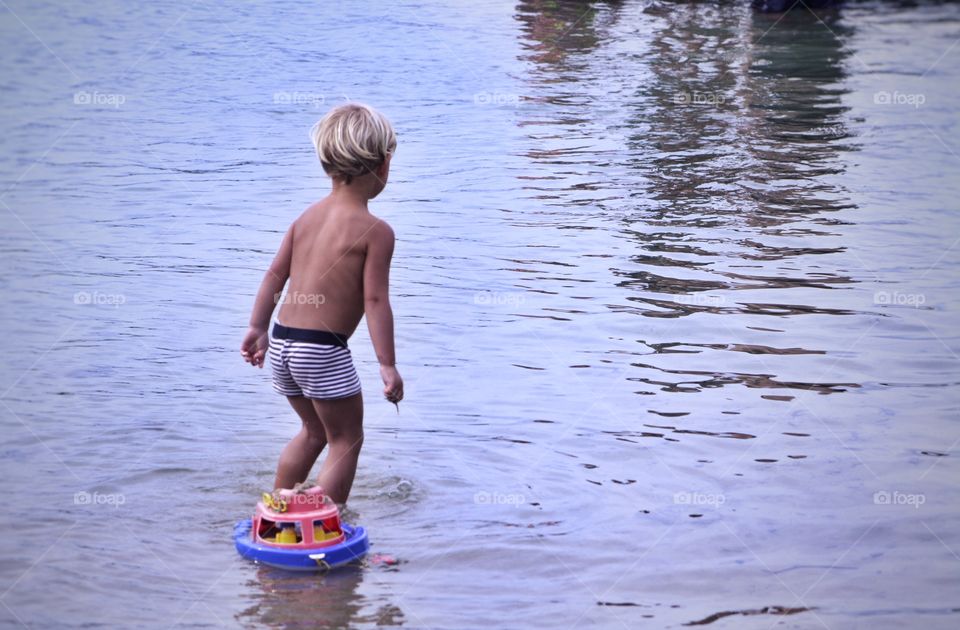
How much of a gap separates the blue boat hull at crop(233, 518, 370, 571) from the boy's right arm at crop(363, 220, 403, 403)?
1.65 ft

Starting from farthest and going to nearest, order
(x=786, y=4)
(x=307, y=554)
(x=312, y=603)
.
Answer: (x=786, y=4) → (x=307, y=554) → (x=312, y=603)

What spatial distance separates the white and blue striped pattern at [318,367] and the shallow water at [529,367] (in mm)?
592

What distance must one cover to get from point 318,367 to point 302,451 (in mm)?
417

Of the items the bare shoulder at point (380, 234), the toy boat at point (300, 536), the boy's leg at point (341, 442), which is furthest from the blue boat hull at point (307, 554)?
the bare shoulder at point (380, 234)

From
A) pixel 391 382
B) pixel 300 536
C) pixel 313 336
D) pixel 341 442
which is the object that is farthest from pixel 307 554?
pixel 313 336

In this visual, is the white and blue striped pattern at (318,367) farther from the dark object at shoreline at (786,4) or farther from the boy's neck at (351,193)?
the dark object at shoreline at (786,4)

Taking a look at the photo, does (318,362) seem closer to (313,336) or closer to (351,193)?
(313,336)

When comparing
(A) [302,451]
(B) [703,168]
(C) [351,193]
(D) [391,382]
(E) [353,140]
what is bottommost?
(B) [703,168]

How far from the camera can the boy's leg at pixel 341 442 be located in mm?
4492

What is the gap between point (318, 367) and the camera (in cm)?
440

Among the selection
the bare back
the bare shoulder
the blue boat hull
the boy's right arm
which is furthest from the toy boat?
the bare shoulder

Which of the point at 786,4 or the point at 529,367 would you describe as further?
the point at 786,4

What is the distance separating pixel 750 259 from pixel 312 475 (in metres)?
4.20

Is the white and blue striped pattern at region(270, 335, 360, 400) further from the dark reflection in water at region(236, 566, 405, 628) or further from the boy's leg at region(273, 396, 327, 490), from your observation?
the dark reflection in water at region(236, 566, 405, 628)
